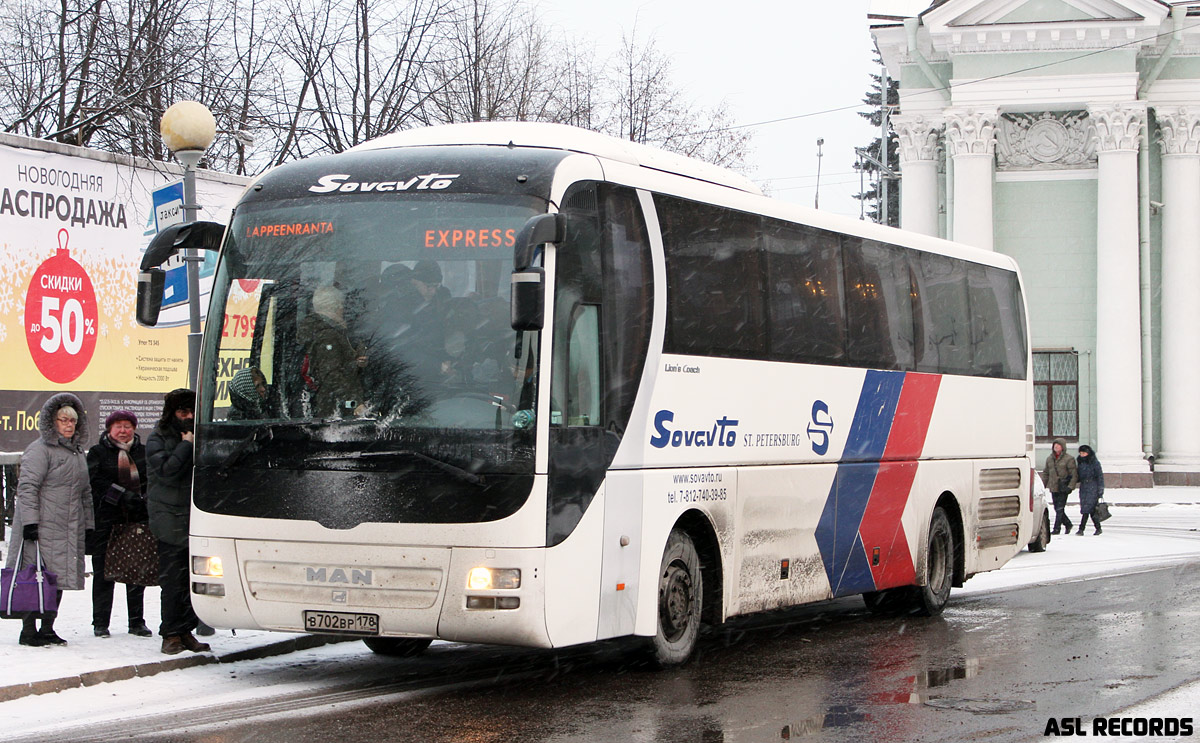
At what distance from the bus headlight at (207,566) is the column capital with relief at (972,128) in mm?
30888

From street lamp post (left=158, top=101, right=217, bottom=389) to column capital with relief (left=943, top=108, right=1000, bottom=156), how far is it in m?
28.2

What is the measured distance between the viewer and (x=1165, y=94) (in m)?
38.2

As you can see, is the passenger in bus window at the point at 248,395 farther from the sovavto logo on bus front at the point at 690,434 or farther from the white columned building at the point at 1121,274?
the white columned building at the point at 1121,274

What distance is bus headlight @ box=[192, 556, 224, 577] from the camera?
32.0 feet

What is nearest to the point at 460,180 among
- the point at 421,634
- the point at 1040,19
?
the point at 421,634

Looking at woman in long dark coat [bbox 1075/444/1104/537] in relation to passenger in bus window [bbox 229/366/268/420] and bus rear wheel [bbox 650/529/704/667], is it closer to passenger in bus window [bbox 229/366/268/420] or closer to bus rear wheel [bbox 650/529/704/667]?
bus rear wheel [bbox 650/529/704/667]

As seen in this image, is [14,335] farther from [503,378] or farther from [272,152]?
[272,152]

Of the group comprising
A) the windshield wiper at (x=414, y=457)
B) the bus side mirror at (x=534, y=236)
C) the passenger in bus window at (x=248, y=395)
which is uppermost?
the bus side mirror at (x=534, y=236)

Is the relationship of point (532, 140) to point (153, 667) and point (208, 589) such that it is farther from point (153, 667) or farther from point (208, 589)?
point (153, 667)

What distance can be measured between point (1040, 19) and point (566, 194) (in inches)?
1205

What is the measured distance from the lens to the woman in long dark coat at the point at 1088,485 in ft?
84.2

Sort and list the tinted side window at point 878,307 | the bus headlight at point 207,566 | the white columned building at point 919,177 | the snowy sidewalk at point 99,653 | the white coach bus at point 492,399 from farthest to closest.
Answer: the white columned building at point 919,177, the tinted side window at point 878,307, the bus headlight at point 207,566, the snowy sidewalk at point 99,653, the white coach bus at point 492,399

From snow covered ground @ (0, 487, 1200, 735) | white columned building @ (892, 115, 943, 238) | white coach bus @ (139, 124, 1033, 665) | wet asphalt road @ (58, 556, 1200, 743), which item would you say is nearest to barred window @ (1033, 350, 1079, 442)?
white columned building @ (892, 115, 943, 238)

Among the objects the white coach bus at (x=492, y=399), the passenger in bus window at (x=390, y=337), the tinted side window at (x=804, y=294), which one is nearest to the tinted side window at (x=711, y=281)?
the white coach bus at (x=492, y=399)
